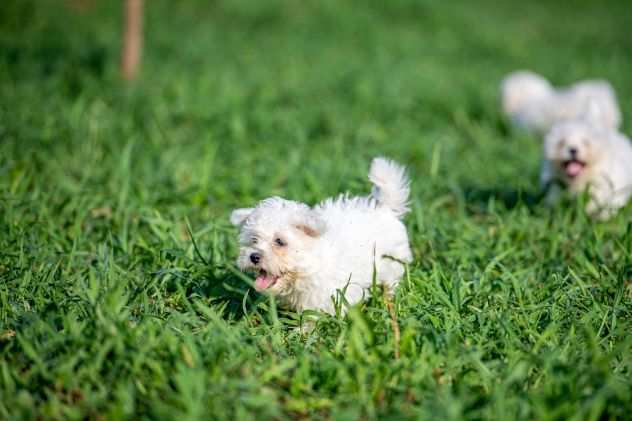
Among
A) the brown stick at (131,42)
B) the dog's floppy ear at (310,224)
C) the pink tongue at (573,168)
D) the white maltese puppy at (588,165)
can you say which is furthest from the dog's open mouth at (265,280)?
the brown stick at (131,42)

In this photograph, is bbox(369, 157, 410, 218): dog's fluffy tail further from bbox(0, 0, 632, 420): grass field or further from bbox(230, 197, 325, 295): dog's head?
bbox(230, 197, 325, 295): dog's head

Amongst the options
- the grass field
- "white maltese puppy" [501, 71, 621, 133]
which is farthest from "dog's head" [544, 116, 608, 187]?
"white maltese puppy" [501, 71, 621, 133]

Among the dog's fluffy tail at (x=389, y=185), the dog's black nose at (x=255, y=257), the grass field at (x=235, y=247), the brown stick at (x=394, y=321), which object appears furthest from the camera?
the dog's fluffy tail at (x=389, y=185)

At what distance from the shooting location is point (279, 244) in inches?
124

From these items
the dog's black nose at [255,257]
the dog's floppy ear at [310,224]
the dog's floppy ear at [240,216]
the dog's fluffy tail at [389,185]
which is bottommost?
the dog's black nose at [255,257]

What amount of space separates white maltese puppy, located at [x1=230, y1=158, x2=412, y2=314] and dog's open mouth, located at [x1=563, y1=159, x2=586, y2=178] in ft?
6.79

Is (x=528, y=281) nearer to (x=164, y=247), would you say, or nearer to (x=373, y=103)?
(x=164, y=247)

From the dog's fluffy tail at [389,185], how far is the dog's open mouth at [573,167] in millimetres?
1968

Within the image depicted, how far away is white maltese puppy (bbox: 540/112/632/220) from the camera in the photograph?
509cm

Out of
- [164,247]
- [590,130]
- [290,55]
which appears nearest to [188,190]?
[164,247]

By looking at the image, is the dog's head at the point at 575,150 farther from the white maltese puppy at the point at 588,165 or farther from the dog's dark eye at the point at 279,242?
the dog's dark eye at the point at 279,242

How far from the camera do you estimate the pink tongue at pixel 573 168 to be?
5094 millimetres

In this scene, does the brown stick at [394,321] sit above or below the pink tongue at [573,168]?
below

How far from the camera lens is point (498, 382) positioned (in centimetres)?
267
